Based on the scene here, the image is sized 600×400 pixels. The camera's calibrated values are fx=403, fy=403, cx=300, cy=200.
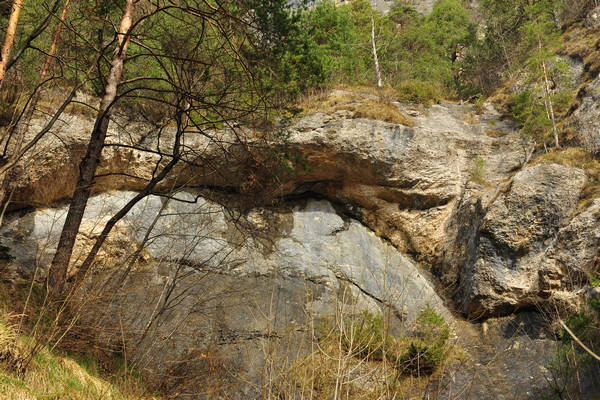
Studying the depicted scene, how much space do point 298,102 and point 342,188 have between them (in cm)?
303

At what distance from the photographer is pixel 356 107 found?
12.0 meters

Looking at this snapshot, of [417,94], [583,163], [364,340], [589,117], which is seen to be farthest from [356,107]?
[364,340]

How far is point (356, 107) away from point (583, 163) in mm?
5908

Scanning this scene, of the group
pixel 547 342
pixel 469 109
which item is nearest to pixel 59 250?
pixel 547 342

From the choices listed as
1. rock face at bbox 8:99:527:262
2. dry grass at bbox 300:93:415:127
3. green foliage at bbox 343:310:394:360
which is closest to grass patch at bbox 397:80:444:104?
dry grass at bbox 300:93:415:127

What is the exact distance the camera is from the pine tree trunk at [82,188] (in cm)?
436

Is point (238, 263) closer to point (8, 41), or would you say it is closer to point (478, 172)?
point (8, 41)

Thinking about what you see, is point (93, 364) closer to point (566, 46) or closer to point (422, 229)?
point (422, 229)

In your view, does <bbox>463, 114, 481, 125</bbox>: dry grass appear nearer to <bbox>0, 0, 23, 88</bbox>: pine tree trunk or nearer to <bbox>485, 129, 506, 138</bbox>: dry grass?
<bbox>485, 129, 506, 138</bbox>: dry grass

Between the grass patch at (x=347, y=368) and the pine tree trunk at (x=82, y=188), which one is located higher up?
the pine tree trunk at (x=82, y=188)

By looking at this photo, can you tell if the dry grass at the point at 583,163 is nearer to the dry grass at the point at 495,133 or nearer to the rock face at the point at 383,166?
the rock face at the point at 383,166

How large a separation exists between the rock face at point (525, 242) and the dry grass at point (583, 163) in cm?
16

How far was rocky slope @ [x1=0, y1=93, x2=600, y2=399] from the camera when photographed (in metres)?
7.76

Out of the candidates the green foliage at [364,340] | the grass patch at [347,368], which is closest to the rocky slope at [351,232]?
the green foliage at [364,340]
